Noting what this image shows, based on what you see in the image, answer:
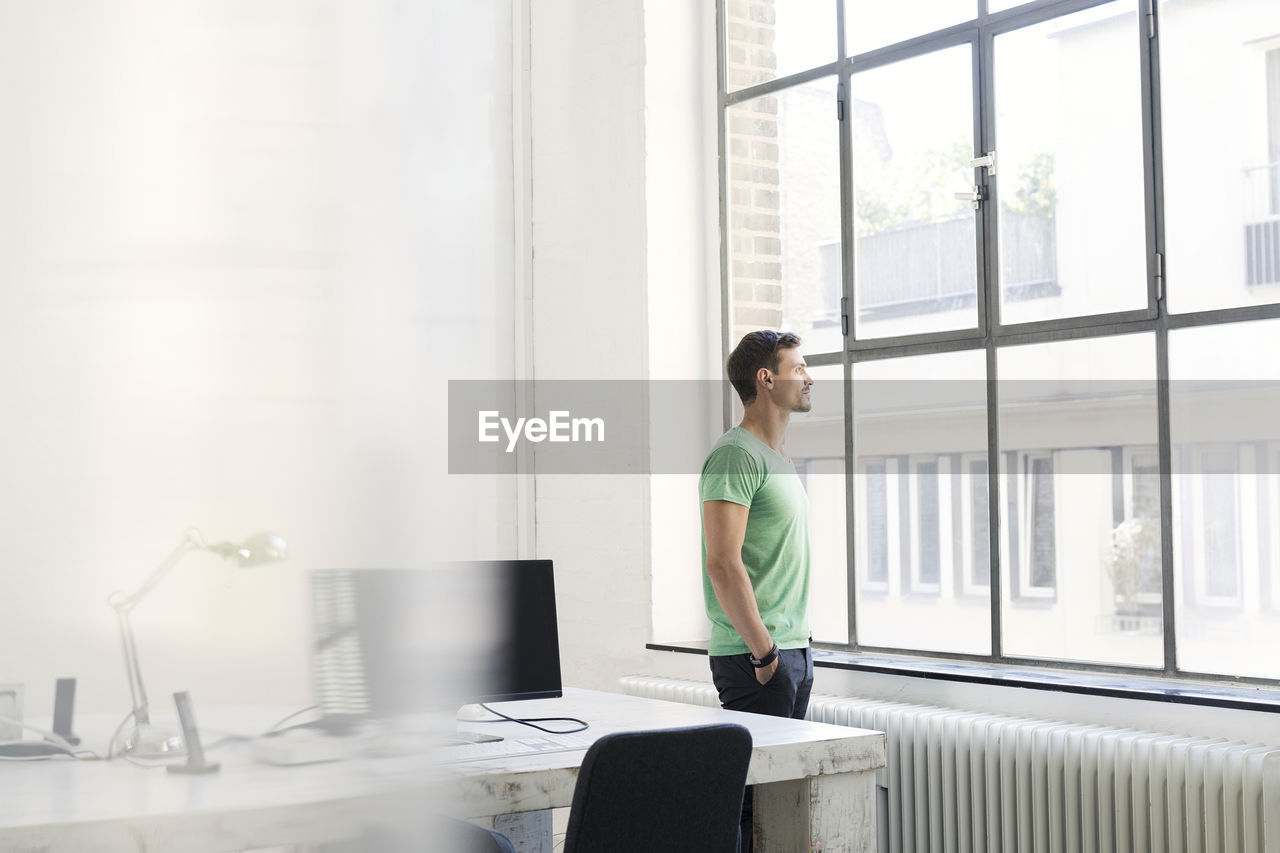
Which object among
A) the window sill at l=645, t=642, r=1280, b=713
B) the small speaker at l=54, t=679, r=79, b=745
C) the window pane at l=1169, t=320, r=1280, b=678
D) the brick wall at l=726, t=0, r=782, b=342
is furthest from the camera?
the brick wall at l=726, t=0, r=782, b=342

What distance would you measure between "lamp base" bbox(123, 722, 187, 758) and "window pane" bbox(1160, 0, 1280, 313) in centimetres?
352

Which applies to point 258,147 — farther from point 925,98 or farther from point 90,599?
point 925,98

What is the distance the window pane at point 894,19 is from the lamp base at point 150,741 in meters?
4.23

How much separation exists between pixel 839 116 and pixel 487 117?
4333mm

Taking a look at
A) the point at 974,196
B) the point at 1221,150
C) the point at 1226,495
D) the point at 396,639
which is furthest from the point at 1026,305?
the point at 396,639

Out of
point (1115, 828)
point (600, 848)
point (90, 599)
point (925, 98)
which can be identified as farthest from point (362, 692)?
point (925, 98)

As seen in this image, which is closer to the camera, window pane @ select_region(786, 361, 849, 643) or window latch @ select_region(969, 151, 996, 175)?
window latch @ select_region(969, 151, 996, 175)

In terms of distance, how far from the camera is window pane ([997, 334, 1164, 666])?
3504mm

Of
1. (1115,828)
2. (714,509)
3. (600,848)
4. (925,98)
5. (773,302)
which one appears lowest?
(1115,828)

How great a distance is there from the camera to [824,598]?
14.5ft

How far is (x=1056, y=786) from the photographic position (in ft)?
10.3

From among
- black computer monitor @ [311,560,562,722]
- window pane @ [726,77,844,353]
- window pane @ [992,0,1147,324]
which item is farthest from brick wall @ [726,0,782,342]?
black computer monitor @ [311,560,562,722]

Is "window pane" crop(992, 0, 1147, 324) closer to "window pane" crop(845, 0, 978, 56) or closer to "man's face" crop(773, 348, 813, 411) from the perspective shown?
"window pane" crop(845, 0, 978, 56)

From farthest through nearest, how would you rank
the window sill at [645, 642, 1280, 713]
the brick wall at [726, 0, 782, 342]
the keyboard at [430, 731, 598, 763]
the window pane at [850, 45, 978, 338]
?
the brick wall at [726, 0, 782, 342], the window pane at [850, 45, 978, 338], the window sill at [645, 642, 1280, 713], the keyboard at [430, 731, 598, 763]
